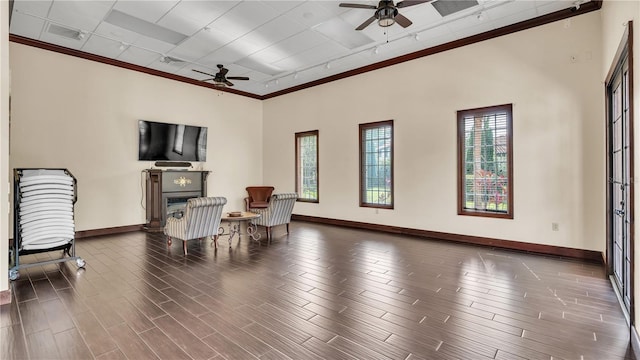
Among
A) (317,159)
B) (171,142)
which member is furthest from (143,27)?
(317,159)

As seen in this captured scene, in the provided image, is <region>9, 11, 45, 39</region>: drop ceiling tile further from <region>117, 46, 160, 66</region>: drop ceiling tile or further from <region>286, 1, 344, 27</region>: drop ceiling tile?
<region>286, 1, 344, 27</region>: drop ceiling tile

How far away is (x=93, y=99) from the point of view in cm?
657

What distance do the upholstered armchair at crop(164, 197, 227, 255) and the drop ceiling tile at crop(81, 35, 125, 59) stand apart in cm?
354

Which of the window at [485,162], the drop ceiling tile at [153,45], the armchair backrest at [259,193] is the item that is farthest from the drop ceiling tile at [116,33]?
the window at [485,162]

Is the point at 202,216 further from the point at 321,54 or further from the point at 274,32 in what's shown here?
the point at 321,54

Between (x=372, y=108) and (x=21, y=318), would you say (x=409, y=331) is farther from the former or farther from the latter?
(x=372, y=108)

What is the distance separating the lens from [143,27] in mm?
5398

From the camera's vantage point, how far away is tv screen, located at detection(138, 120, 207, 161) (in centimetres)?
725

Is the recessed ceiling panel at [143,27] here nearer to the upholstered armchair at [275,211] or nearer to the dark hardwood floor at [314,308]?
the upholstered armchair at [275,211]

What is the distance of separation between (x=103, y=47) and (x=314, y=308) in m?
6.36

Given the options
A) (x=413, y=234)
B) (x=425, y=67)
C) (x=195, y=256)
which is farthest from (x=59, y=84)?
(x=413, y=234)

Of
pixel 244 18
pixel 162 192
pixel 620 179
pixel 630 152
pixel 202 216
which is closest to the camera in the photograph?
pixel 630 152

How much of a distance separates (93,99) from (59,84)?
58cm

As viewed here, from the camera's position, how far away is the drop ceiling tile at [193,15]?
4.64 meters
